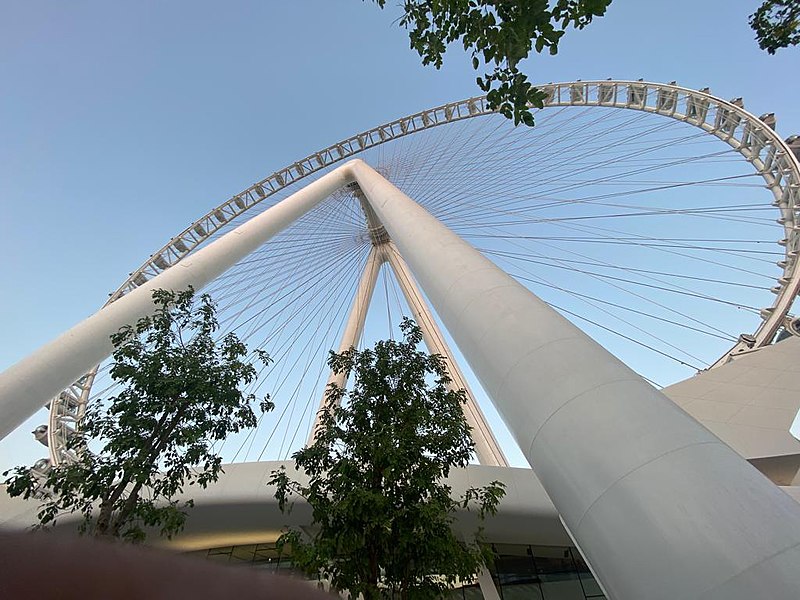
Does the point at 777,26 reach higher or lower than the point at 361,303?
lower

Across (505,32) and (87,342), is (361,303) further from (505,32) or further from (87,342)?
(505,32)

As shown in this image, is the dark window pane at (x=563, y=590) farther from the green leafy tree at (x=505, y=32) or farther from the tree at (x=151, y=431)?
the green leafy tree at (x=505, y=32)

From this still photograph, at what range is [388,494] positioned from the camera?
259 inches

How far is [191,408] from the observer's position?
686 cm

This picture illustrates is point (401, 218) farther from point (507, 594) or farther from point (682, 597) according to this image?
point (507, 594)

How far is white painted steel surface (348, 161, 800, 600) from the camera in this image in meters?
2.48

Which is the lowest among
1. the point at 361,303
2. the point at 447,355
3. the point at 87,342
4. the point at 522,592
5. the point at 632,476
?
the point at 632,476

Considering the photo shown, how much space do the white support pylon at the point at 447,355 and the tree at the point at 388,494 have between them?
14.6 feet

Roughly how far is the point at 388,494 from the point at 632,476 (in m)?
4.32

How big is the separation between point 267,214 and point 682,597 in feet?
48.4

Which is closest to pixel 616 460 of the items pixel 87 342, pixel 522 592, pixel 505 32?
pixel 505 32

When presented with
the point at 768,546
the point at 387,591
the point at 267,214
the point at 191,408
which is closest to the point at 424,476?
the point at 387,591

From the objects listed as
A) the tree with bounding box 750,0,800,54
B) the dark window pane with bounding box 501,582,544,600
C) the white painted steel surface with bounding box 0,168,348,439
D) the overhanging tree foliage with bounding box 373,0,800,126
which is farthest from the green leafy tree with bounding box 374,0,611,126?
the dark window pane with bounding box 501,582,544,600

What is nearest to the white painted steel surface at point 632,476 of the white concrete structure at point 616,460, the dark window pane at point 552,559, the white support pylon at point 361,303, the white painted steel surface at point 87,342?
the white concrete structure at point 616,460
